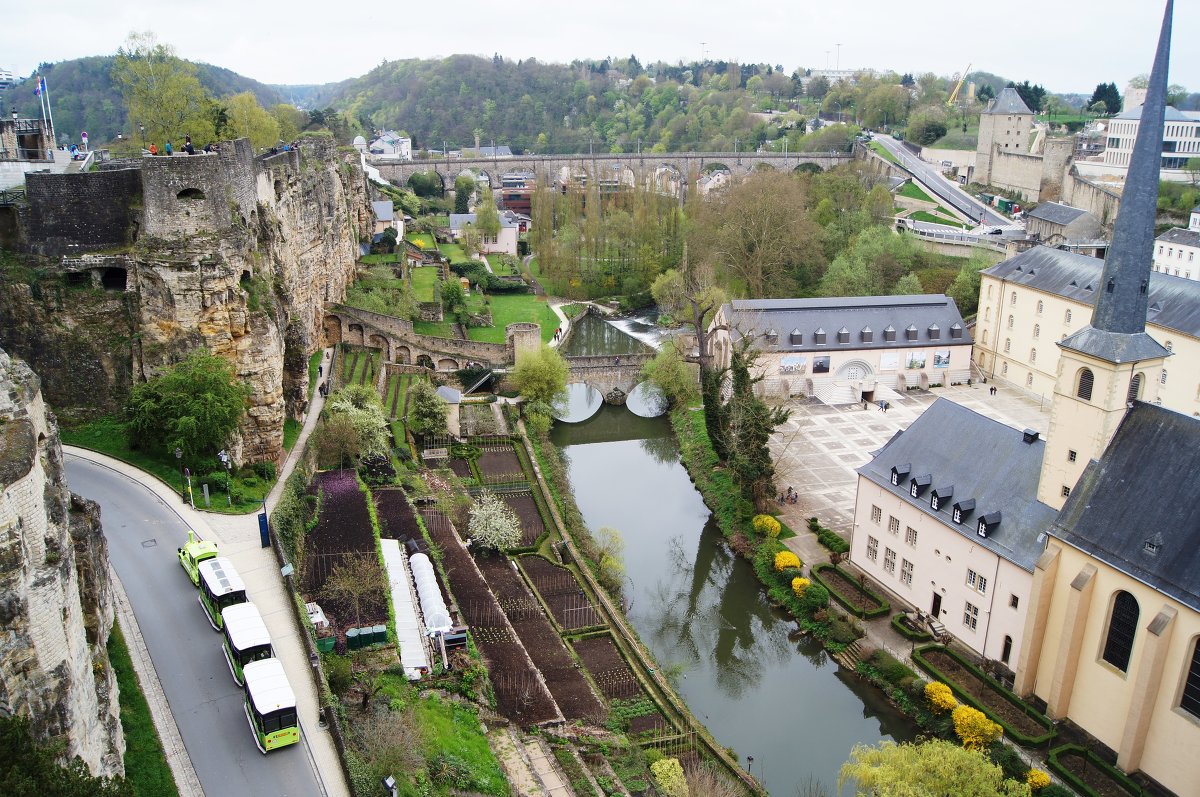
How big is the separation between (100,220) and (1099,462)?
28.4 metres

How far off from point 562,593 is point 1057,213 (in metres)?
48.9

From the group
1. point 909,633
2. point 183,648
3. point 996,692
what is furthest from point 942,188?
point 183,648

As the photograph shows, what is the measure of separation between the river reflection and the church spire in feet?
38.2

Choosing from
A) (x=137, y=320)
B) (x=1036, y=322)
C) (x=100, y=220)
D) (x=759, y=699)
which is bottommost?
(x=759, y=699)

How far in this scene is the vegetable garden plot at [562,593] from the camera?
26.2m

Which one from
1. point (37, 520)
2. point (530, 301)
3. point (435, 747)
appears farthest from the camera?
point (530, 301)

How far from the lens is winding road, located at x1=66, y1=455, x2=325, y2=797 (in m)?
15.8

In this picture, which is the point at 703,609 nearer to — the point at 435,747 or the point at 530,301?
the point at 435,747

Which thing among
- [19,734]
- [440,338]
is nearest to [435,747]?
[19,734]

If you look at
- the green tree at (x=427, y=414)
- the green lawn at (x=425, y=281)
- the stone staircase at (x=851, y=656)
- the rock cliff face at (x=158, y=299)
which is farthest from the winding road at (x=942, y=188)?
the rock cliff face at (x=158, y=299)

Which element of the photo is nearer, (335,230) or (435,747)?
(435,747)

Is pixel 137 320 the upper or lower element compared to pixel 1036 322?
upper

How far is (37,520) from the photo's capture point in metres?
13.0

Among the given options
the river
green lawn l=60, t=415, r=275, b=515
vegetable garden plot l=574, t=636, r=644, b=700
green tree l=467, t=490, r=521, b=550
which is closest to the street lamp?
green lawn l=60, t=415, r=275, b=515
